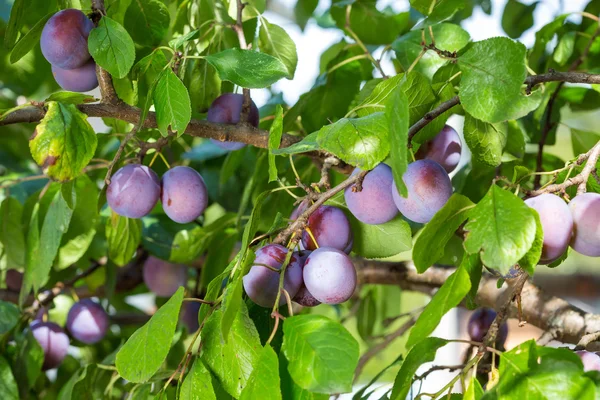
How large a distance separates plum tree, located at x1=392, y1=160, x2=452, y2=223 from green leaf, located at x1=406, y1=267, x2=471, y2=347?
71 millimetres

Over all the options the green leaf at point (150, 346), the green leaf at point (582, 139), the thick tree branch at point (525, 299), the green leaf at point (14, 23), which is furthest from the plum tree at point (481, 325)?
the green leaf at point (14, 23)

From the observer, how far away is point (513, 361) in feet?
1.24

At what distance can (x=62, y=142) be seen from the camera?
0.49m

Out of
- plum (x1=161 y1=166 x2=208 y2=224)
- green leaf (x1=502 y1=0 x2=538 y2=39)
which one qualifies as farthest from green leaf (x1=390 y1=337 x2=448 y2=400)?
green leaf (x1=502 y1=0 x2=538 y2=39)

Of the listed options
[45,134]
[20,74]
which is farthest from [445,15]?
[20,74]

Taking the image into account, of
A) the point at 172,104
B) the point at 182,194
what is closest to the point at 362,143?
the point at 172,104

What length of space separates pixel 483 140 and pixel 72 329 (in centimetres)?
56

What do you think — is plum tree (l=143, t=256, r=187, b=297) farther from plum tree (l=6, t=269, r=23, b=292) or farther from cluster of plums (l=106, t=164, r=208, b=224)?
cluster of plums (l=106, t=164, r=208, b=224)

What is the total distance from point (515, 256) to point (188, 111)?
23 centimetres

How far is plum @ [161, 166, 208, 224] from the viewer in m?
0.60

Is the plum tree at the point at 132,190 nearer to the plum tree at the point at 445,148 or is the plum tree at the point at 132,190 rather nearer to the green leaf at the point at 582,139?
the plum tree at the point at 445,148

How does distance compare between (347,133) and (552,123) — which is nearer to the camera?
(347,133)

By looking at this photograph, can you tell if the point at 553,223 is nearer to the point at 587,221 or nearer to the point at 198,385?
the point at 587,221

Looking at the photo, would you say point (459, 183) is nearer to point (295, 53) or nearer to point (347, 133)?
point (295, 53)
